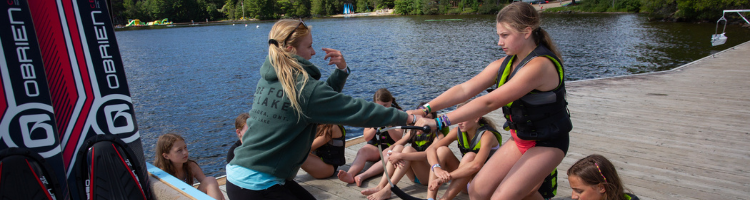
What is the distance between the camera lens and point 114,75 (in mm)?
3535

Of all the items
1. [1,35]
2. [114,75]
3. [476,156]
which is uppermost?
[1,35]

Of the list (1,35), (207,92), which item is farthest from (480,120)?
(207,92)

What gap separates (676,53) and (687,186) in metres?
29.2

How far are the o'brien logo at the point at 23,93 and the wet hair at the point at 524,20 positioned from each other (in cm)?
296

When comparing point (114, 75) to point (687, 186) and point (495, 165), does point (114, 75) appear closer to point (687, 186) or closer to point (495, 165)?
point (495, 165)

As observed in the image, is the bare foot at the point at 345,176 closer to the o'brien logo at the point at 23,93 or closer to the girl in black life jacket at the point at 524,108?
the girl in black life jacket at the point at 524,108

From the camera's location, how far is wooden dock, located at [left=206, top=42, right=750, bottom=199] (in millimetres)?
4688

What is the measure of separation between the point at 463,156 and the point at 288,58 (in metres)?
2.28

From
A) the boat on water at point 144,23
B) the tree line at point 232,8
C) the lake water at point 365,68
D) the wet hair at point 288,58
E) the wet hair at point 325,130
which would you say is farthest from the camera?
the tree line at point 232,8

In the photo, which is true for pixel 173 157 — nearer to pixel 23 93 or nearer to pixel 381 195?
pixel 23 93

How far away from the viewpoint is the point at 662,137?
648 centimetres

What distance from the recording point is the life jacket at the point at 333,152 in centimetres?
506

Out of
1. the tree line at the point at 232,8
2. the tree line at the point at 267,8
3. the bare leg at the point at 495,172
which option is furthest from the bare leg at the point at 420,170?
the tree line at the point at 232,8

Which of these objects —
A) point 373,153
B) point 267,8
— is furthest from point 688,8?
point 267,8
